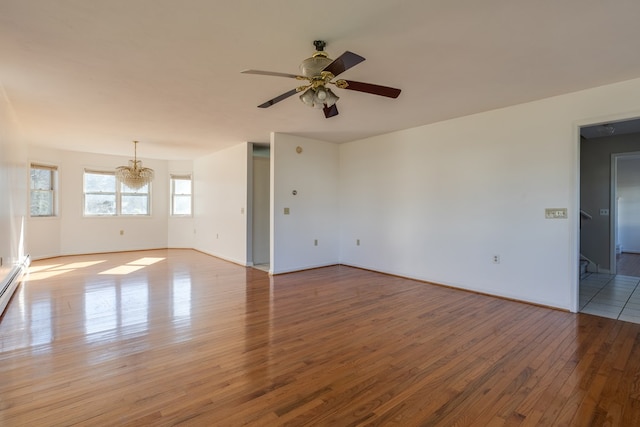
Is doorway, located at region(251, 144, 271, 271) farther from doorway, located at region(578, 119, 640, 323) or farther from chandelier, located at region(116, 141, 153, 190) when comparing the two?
doorway, located at region(578, 119, 640, 323)

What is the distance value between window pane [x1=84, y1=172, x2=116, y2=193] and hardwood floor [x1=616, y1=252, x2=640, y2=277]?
11.1 m

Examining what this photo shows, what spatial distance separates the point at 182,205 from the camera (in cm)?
892

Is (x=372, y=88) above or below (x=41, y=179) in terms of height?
above

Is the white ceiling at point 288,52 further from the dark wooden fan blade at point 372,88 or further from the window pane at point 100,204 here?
the window pane at point 100,204

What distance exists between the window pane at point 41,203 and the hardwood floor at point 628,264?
11698mm

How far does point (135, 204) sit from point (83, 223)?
3.99 ft

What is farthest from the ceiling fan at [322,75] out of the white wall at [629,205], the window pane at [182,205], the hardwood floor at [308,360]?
the white wall at [629,205]

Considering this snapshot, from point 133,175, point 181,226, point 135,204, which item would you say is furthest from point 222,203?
point 135,204

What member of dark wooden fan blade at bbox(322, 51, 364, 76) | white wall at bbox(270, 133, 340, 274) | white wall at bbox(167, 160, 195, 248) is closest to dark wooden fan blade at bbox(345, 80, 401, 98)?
dark wooden fan blade at bbox(322, 51, 364, 76)

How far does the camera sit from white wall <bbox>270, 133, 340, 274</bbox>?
563cm

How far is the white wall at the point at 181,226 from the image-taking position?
346 inches

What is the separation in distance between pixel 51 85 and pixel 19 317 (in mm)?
2500

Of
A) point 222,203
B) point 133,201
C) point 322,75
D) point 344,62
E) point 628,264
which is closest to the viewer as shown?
point 344,62

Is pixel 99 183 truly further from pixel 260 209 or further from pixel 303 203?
pixel 303 203
